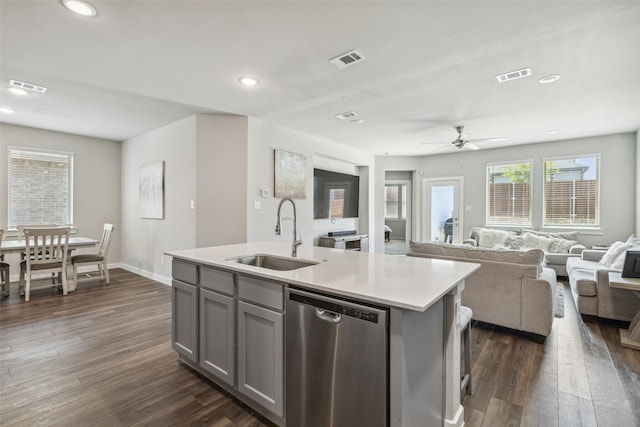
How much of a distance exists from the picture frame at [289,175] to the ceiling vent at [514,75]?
312cm

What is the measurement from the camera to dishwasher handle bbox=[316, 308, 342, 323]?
4.64ft

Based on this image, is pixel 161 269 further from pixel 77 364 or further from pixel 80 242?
pixel 77 364

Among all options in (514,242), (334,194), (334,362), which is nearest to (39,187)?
(334,194)

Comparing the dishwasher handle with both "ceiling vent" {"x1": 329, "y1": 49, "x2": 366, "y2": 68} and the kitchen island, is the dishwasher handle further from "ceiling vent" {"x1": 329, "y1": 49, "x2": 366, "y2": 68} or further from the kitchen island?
"ceiling vent" {"x1": 329, "y1": 49, "x2": 366, "y2": 68}

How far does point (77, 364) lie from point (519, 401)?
130 inches

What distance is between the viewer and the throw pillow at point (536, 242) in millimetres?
5605

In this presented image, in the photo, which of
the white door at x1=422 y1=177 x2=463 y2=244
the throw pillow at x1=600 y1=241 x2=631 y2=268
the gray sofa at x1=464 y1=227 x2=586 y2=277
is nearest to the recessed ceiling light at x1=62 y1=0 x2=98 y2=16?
the throw pillow at x1=600 y1=241 x2=631 y2=268

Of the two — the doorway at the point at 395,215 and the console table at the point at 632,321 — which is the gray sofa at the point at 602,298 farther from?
the doorway at the point at 395,215

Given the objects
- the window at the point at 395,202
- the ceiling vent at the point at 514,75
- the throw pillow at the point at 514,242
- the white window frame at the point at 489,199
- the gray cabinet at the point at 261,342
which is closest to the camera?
the gray cabinet at the point at 261,342

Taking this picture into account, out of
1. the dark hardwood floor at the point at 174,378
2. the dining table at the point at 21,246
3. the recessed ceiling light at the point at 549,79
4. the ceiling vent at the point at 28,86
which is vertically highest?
the recessed ceiling light at the point at 549,79

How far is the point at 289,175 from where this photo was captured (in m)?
5.07

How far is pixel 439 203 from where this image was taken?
7688mm

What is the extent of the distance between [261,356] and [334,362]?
55cm

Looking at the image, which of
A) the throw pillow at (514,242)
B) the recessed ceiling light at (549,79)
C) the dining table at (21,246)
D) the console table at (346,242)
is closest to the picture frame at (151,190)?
the dining table at (21,246)
